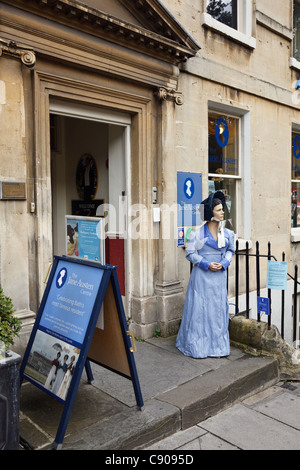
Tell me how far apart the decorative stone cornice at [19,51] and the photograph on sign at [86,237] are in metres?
1.75

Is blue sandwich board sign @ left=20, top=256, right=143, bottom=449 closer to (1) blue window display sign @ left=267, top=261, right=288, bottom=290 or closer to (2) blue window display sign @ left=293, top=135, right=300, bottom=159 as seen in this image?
(1) blue window display sign @ left=267, top=261, right=288, bottom=290

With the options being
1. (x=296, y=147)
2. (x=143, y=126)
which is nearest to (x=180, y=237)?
(x=143, y=126)

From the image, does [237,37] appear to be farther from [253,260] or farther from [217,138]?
[253,260]

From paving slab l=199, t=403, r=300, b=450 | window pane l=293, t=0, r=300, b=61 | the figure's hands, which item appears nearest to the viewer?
paving slab l=199, t=403, r=300, b=450

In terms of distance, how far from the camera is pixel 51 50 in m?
4.19

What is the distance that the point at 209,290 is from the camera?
4.59 meters

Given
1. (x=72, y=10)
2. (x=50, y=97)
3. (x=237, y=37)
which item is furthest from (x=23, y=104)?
(x=237, y=37)

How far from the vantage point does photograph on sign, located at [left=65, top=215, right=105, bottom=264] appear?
183 inches

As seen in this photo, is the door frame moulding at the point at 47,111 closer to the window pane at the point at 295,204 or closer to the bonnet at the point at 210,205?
the bonnet at the point at 210,205

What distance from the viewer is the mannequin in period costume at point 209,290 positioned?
4.58 metres

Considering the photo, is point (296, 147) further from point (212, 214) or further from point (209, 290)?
point (209, 290)

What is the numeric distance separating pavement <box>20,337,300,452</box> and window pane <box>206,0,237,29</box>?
543 cm

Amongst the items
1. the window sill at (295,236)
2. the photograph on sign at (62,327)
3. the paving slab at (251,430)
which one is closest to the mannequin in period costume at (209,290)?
the paving slab at (251,430)

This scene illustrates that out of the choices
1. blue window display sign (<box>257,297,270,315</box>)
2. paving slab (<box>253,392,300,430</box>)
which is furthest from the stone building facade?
paving slab (<box>253,392,300,430</box>)
